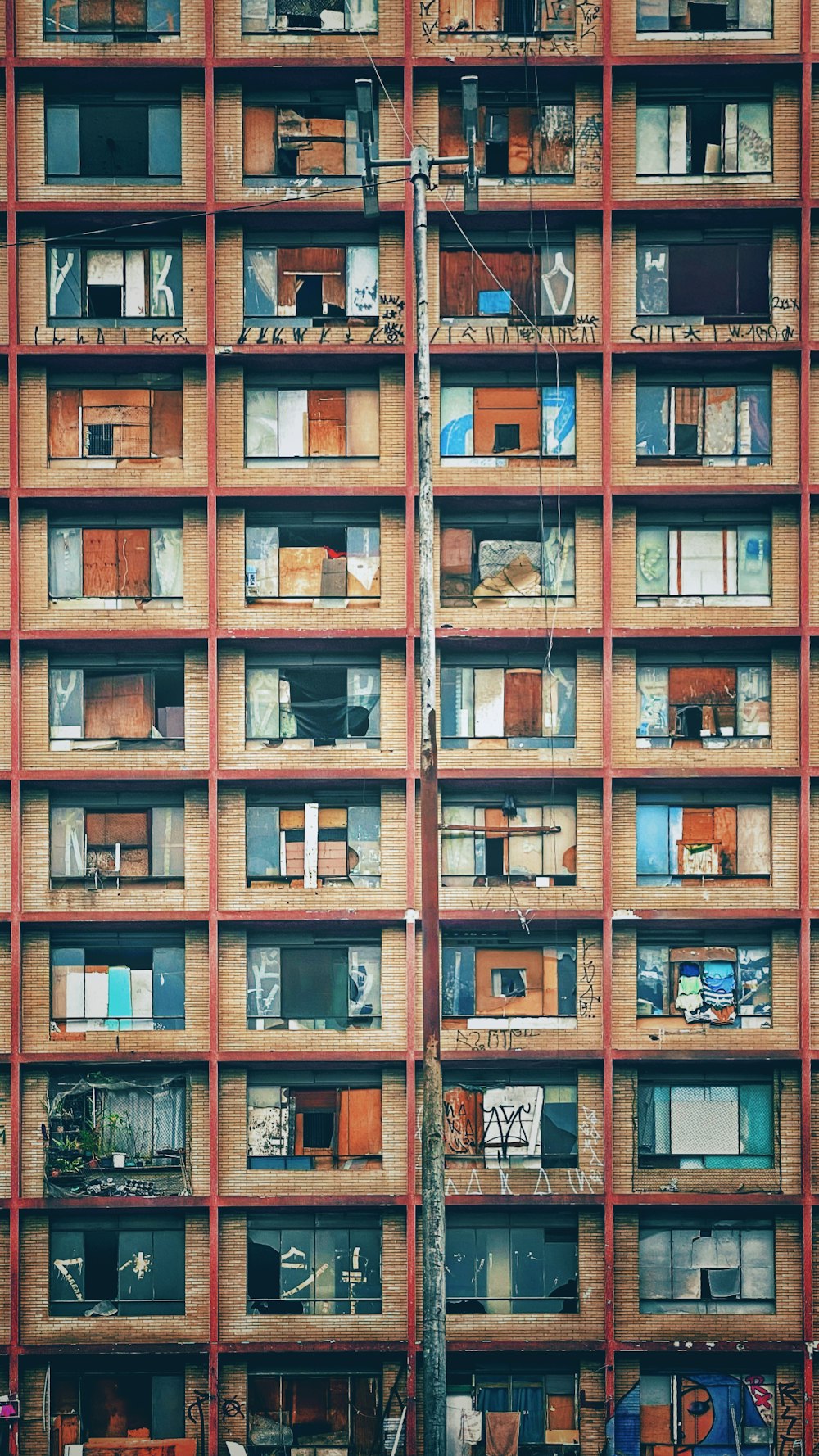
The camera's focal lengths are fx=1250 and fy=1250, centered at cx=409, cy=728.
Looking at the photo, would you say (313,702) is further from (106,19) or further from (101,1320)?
(106,19)

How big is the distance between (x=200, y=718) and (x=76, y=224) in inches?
368

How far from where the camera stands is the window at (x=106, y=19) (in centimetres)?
2302

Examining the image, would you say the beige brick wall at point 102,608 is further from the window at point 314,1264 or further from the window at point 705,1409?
the window at point 705,1409

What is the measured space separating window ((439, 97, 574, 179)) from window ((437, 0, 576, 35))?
12 cm

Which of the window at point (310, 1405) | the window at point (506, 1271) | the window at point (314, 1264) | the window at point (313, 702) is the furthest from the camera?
the window at point (313, 702)

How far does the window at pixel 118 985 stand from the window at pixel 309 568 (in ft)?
22.3

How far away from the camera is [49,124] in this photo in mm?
23094

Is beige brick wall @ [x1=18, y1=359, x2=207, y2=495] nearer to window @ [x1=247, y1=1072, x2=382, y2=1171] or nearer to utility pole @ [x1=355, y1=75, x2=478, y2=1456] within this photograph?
utility pole @ [x1=355, y1=75, x2=478, y2=1456]

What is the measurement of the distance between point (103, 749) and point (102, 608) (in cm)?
260

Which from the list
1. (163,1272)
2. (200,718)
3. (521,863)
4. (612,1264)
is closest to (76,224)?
(200,718)

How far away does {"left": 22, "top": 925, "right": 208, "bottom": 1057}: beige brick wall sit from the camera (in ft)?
73.7

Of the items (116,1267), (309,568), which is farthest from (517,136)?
(116,1267)

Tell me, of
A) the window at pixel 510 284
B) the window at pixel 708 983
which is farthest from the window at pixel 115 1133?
the window at pixel 510 284

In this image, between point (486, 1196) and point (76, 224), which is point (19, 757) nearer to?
point (76, 224)
